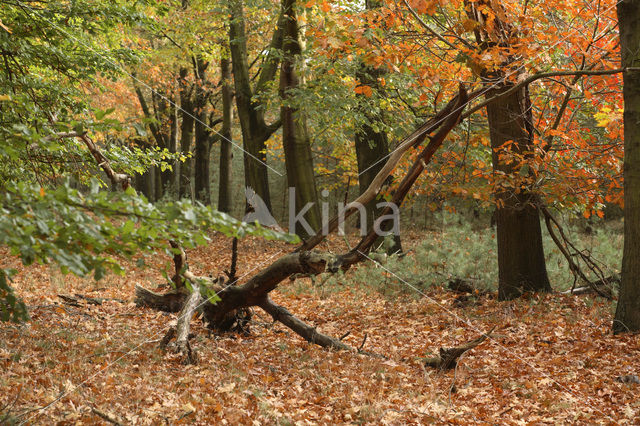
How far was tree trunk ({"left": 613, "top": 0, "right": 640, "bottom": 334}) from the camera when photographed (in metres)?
6.59

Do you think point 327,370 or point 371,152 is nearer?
point 327,370

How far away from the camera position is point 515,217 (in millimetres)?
8953

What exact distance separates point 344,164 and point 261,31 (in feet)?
19.1

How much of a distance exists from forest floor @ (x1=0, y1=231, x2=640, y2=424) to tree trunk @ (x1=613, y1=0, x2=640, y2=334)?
0.57m

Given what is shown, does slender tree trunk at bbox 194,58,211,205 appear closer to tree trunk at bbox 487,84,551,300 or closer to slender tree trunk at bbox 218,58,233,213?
slender tree trunk at bbox 218,58,233,213

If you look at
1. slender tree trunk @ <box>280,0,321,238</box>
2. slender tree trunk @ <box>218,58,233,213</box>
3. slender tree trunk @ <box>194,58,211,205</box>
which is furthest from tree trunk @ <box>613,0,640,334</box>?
slender tree trunk @ <box>194,58,211,205</box>

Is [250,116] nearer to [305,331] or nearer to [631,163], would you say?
[305,331]

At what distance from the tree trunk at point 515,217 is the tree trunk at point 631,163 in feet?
6.20

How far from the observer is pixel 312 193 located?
51.8ft

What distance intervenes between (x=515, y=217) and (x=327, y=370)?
4557 mm

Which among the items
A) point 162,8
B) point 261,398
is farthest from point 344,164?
point 261,398

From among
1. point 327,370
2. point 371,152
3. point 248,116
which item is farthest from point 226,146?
point 327,370

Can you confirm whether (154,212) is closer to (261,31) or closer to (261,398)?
(261,398)

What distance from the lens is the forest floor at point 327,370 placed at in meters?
4.78
